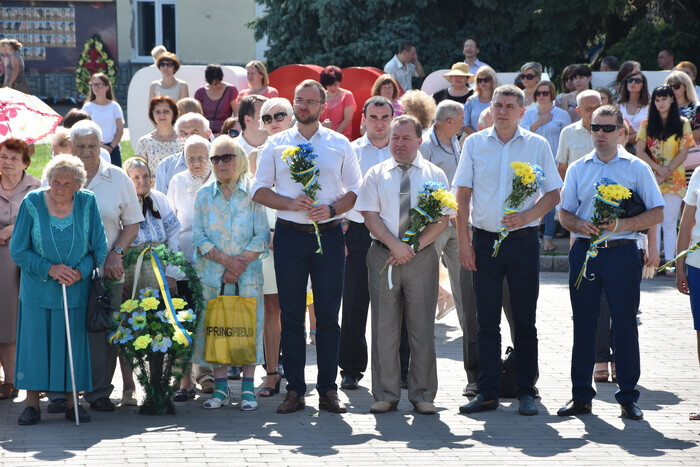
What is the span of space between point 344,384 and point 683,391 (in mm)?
2644

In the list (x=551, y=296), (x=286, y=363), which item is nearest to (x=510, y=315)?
(x=286, y=363)

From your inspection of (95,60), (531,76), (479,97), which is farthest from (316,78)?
(95,60)

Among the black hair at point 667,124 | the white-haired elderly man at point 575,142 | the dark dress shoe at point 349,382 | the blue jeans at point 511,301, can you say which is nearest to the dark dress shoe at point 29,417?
the dark dress shoe at point 349,382

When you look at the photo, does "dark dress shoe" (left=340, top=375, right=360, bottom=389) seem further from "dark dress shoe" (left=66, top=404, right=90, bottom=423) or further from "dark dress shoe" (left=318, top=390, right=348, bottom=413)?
"dark dress shoe" (left=66, top=404, right=90, bottom=423)

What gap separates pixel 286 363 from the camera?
8.12 metres

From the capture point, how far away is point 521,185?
7.70 meters

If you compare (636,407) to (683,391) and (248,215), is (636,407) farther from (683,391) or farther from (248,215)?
(248,215)

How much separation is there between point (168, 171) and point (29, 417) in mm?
2733

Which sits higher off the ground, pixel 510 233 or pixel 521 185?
pixel 521 185

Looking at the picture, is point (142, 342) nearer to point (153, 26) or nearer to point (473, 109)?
point (473, 109)

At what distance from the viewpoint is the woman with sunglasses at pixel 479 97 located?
13820 mm

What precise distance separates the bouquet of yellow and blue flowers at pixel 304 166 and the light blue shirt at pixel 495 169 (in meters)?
1.06

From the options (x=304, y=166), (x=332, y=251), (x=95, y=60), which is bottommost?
(x=332, y=251)

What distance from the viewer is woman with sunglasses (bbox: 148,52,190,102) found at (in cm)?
1471
